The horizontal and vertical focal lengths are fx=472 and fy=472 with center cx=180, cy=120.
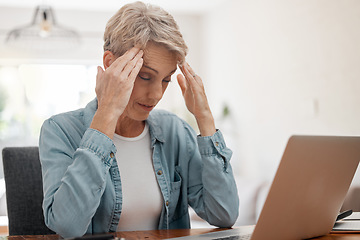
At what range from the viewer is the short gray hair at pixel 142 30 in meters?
1.25

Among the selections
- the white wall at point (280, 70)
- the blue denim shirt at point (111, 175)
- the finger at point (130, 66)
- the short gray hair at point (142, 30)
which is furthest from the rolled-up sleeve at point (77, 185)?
the white wall at point (280, 70)

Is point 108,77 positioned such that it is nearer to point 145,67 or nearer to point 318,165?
point 145,67

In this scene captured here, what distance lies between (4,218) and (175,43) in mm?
2403

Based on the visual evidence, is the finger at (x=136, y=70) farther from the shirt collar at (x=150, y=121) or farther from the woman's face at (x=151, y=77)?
the shirt collar at (x=150, y=121)

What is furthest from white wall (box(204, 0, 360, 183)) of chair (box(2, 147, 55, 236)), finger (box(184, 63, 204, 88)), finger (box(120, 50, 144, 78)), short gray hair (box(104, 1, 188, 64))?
chair (box(2, 147, 55, 236))

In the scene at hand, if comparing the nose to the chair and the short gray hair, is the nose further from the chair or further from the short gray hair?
the chair

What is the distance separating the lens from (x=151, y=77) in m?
1.27

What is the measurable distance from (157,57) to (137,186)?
0.37m

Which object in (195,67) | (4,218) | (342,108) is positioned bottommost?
(4,218)

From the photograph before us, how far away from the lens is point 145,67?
4.12 feet

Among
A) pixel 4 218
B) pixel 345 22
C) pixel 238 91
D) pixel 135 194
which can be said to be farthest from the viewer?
pixel 238 91

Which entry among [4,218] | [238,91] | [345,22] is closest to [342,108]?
[345,22]

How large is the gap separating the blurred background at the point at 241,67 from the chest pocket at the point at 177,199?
1.67 m

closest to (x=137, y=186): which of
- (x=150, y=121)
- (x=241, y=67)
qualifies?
(x=150, y=121)
